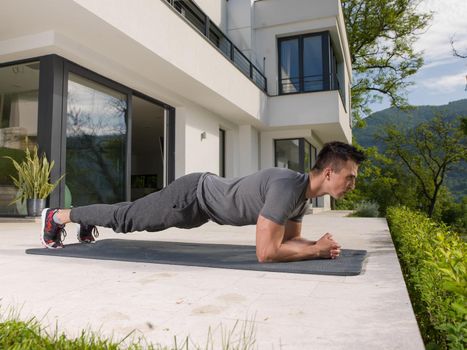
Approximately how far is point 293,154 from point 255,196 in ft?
34.7

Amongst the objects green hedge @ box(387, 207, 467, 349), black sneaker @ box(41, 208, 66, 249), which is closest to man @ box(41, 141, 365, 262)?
black sneaker @ box(41, 208, 66, 249)

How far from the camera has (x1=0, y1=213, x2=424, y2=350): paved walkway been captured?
1.27 m

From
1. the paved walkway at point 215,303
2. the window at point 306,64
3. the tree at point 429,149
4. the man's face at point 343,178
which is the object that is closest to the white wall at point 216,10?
the window at point 306,64

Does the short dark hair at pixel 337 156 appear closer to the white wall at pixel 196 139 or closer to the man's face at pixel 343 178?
the man's face at pixel 343 178

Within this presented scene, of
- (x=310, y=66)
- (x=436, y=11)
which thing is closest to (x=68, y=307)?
(x=310, y=66)

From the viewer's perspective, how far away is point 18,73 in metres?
6.38

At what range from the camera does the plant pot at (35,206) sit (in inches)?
227

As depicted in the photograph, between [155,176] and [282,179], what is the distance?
13.1 meters

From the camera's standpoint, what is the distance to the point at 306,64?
1208 cm

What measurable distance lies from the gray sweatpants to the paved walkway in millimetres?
284

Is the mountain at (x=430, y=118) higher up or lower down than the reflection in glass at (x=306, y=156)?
higher up

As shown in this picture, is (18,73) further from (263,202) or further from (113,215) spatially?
(263,202)

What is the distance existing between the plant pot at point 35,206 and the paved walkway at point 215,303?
3490mm

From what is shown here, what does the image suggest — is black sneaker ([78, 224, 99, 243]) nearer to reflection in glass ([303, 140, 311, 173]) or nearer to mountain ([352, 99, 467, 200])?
reflection in glass ([303, 140, 311, 173])
